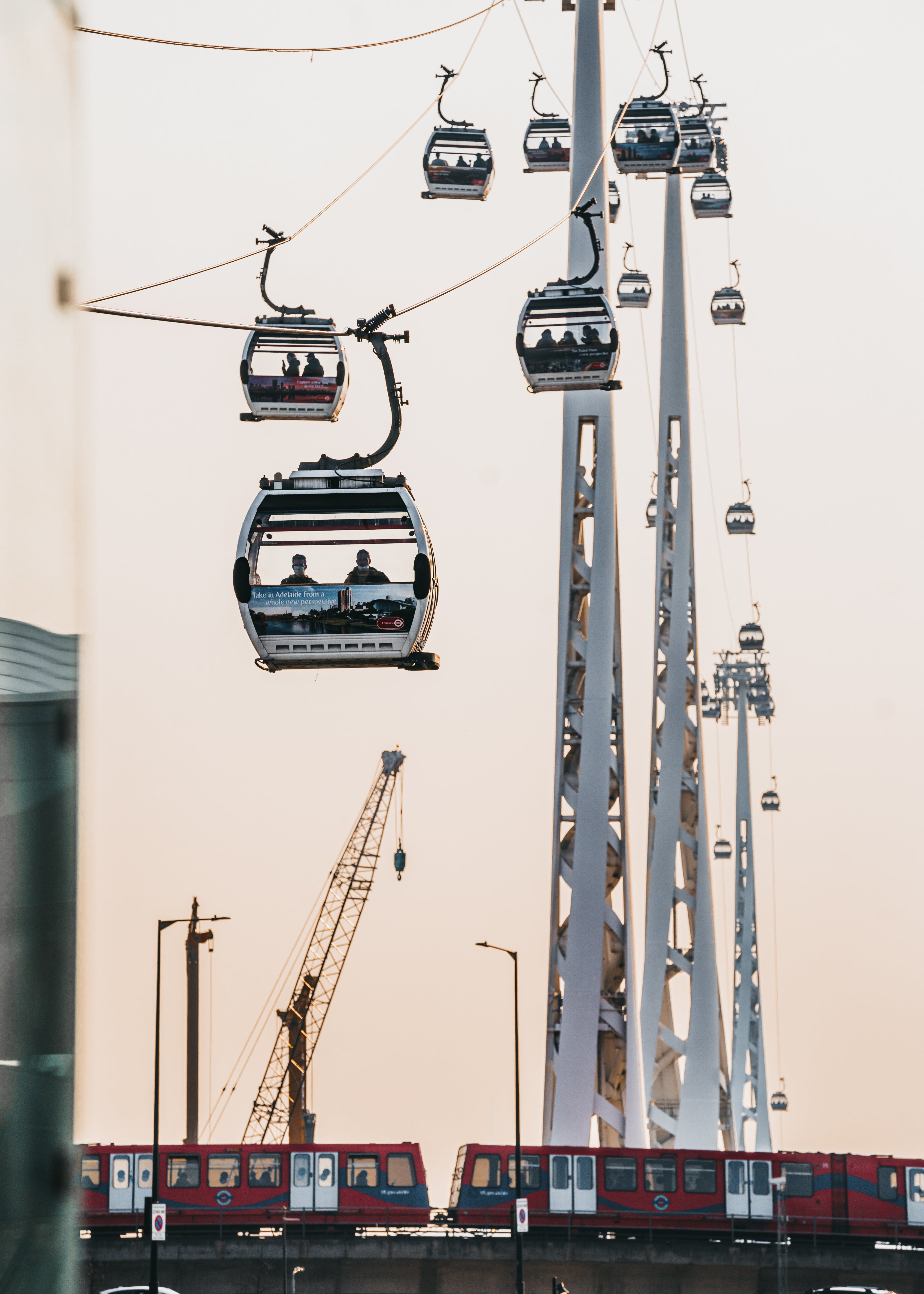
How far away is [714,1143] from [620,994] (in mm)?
13099

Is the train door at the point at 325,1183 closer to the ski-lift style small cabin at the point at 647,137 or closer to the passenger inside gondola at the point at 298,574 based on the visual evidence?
the ski-lift style small cabin at the point at 647,137

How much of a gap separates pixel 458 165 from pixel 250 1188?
2846 cm

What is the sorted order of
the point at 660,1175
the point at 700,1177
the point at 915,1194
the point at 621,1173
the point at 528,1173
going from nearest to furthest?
the point at 621,1173, the point at 660,1175, the point at 700,1177, the point at 528,1173, the point at 915,1194

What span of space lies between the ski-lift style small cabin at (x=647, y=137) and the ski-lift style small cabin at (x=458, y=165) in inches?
226

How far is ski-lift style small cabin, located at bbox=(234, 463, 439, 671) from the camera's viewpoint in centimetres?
1944

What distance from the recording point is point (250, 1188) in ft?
182

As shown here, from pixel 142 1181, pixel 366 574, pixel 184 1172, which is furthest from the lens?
pixel 142 1181

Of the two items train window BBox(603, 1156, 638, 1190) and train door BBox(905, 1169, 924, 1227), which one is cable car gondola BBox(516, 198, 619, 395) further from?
train door BBox(905, 1169, 924, 1227)

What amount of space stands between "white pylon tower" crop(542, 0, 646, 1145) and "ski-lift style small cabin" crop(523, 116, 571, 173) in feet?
14.2

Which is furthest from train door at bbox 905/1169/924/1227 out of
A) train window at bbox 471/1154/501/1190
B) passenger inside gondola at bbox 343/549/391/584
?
passenger inside gondola at bbox 343/549/391/584

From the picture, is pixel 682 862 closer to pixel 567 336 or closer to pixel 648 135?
pixel 648 135

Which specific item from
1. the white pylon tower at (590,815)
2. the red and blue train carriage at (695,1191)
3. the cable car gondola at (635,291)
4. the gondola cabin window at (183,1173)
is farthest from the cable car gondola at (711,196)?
the gondola cabin window at (183,1173)

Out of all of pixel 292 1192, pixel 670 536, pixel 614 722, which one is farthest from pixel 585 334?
pixel 292 1192

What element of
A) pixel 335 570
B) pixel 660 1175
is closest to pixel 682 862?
pixel 660 1175
